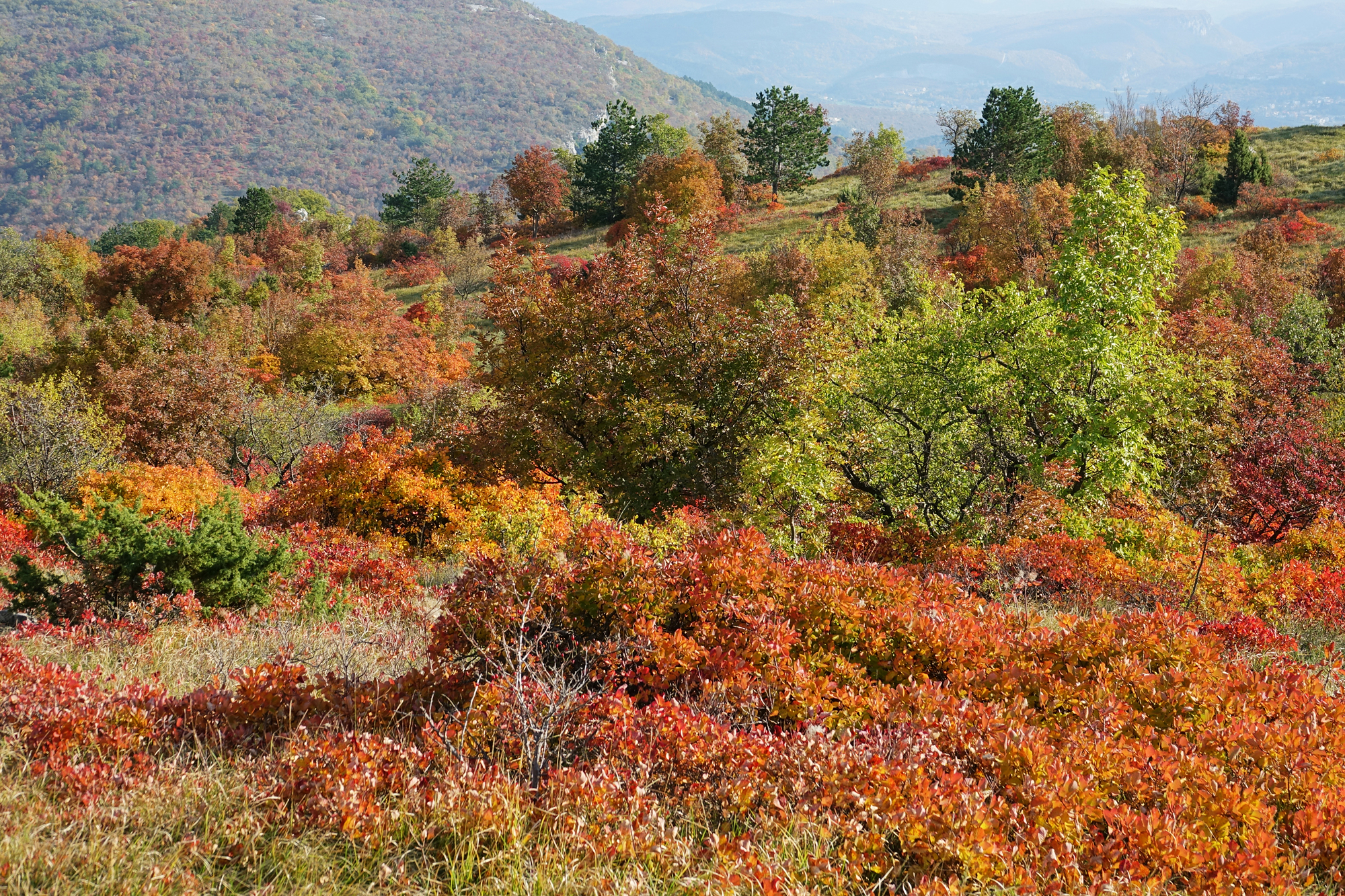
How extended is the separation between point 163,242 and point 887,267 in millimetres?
37786

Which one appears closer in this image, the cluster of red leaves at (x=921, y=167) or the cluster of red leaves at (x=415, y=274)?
the cluster of red leaves at (x=415, y=274)

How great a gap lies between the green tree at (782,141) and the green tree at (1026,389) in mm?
48415

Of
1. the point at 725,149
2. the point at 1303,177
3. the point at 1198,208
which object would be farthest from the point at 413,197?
the point at 1303,177

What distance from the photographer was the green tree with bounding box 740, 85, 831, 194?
57.0 metres

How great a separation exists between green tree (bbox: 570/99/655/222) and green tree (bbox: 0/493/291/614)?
168ft

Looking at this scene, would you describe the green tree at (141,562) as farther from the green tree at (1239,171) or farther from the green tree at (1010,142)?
the green tree at (1239,171)

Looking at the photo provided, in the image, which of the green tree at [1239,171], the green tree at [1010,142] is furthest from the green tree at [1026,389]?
the green tree at [1239,171]

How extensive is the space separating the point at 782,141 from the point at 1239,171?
2847 centimetres

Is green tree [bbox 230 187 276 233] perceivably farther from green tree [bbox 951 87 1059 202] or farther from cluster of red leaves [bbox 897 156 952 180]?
green tree [bbox 951 87 1059 202]

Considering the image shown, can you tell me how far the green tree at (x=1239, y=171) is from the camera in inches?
1742

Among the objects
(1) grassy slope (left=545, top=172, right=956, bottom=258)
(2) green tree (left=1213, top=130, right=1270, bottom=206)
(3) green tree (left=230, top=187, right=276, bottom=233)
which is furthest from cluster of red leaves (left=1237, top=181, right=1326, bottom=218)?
(3) green tree (left=230, top=187, right=276, bottom=233)

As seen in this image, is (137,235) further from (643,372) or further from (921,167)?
(643,372)

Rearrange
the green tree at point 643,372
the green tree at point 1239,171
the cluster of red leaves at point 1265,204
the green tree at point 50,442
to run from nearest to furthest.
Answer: the green tree at point 643,372 < the green tree at point 50,442 < the cluster of red leaves at point 1265,204 < the green tree at point 1239,171

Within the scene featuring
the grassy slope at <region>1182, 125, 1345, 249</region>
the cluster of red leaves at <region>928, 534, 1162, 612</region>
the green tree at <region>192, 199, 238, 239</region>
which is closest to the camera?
the cluster of red leaves at <region>928, 534, 1162, 612</region>
